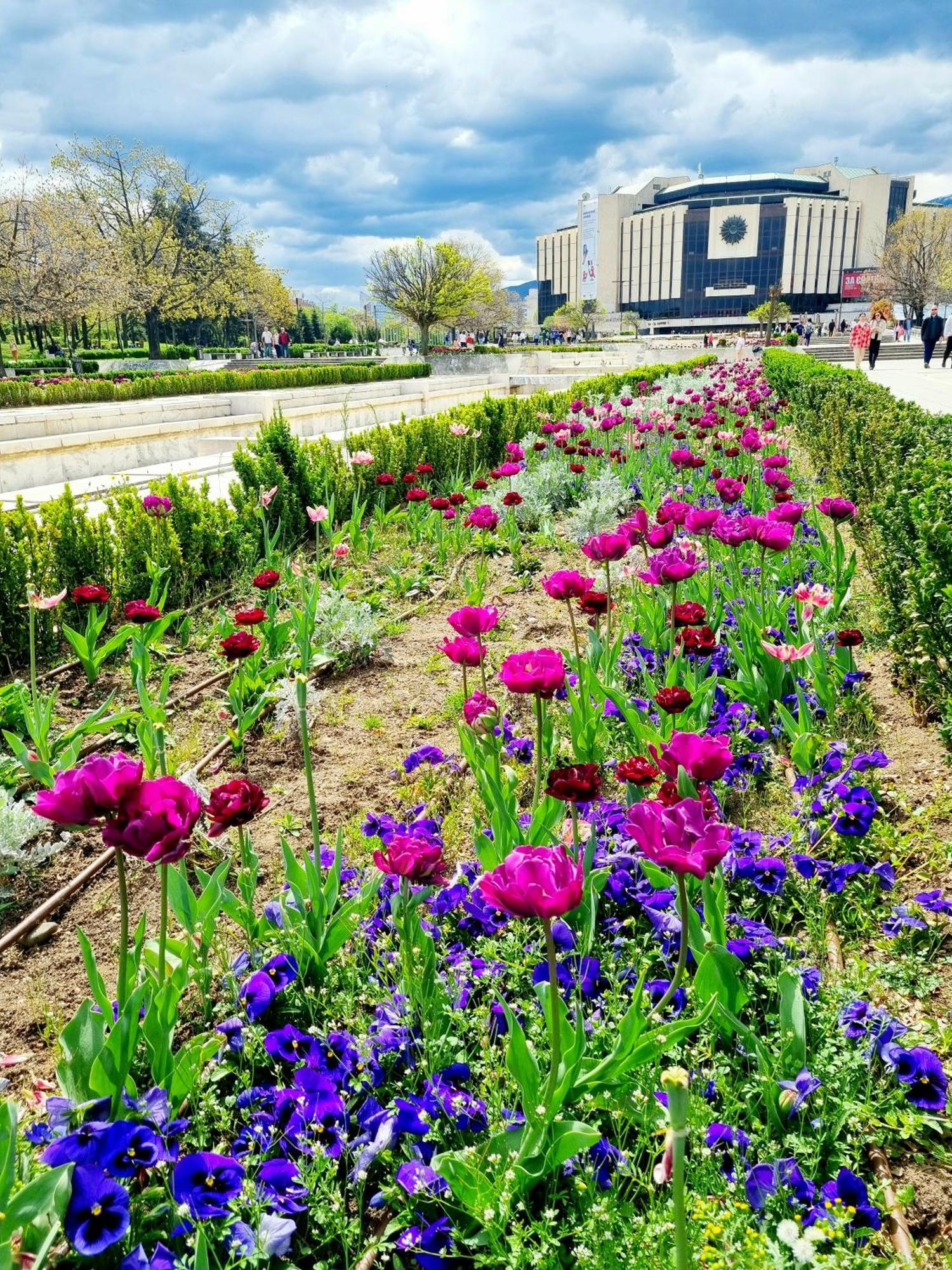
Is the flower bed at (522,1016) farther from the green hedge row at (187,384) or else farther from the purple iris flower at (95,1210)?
the green hedge row at (187,384)

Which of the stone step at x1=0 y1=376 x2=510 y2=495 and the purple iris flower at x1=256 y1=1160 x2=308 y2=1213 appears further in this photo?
the stone step at x1=0 y1=376 x2=510 y2=495

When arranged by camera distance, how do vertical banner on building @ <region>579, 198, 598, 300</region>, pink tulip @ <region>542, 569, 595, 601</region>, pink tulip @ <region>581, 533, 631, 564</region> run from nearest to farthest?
pink tulip @ <region>542, 569, 595, 601</region>, pink tulip @ <region>581, 533, 631, 564</region>, vertical banner on building @ <region>579, 198, 598, 300</region>

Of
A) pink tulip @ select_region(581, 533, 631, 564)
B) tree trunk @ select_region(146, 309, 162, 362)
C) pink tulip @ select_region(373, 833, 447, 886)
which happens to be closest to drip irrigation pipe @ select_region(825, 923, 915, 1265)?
pink tulip @ select_region(373, 833, 447, 886)

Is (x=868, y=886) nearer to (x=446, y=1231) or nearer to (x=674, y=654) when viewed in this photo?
(x=674, y=654)

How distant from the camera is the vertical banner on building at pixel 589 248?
121m

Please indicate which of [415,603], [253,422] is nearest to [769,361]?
[253,422]

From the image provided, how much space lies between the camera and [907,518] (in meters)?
4.34

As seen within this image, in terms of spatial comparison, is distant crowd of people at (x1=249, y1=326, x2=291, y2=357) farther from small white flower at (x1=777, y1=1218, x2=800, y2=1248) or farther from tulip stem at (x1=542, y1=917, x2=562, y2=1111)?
small white flower at (x1=777, y1=1218, x2=800, y2=1248)

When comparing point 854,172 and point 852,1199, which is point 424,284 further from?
point 854,172

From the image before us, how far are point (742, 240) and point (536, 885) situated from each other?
12295cm

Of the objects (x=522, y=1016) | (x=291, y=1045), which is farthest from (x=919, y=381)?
(x=291, y=1045)

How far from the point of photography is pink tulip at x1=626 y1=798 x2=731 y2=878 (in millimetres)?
1353

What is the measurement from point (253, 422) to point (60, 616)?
11233 mm

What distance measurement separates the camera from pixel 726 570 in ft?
15.1
